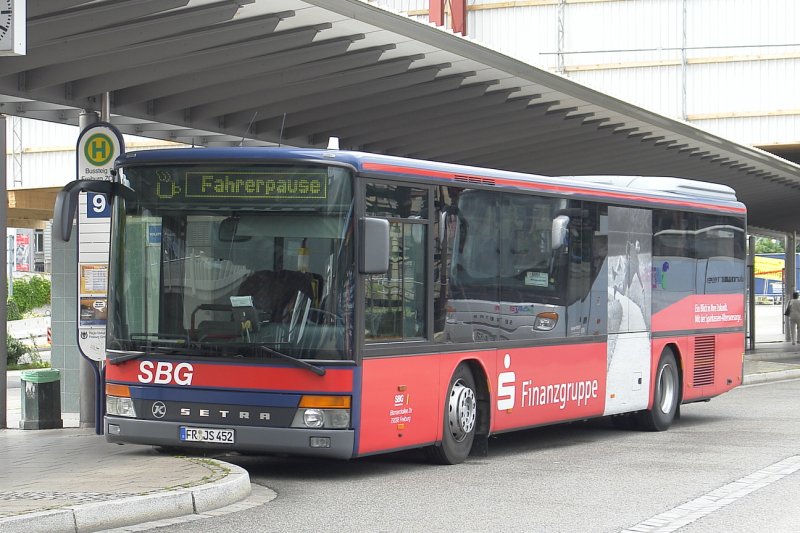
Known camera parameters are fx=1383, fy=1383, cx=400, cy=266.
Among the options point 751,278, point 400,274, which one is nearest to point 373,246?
point 400,274

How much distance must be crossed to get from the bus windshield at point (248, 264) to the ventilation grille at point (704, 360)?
795 centimetres

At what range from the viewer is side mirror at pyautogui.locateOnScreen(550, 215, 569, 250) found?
14.2 metres

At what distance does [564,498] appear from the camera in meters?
10.3

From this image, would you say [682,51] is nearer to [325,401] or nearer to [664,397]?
[664,397]

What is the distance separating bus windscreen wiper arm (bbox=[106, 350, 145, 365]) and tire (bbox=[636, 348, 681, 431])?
7325 millimetres

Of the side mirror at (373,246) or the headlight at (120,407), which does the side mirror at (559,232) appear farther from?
the headlight at (120,407)

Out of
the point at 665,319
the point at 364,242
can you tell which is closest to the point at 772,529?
the point at 364,242

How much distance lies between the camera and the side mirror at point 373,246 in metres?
11.0

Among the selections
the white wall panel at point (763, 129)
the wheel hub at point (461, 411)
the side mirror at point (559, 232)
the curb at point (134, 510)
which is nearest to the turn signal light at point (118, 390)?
the curb at point (134, 510)

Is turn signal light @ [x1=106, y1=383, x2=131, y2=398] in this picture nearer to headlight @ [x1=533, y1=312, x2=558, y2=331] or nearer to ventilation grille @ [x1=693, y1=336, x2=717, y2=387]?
headlight @ [x1=533, y1=312, x2=558, y2=331]

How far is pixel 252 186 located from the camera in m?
11.2

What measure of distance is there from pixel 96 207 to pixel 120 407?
144 inches

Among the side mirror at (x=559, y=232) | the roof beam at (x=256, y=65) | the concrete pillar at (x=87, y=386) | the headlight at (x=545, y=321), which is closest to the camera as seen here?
the headlight at (x=545, y=321)

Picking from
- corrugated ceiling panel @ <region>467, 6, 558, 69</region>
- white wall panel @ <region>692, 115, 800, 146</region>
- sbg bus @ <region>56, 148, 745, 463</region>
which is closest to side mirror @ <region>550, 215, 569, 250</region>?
sbg bus @ <region>56, 148, 745, 463</region>
